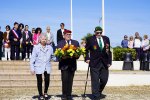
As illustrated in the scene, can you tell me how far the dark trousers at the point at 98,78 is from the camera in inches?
460

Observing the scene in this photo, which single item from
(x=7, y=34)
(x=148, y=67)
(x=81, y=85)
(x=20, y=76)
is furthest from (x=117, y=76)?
(x=7, y=34)

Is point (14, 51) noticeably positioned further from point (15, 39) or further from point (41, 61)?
point (41, 61)

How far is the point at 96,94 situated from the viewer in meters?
11.6

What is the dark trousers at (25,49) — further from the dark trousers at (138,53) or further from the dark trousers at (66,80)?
the dark trousers at (66,80)

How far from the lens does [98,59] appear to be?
1180 cm

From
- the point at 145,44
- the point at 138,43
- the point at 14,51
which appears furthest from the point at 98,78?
the point at 138,43

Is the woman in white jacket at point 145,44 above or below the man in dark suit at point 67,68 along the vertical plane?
above

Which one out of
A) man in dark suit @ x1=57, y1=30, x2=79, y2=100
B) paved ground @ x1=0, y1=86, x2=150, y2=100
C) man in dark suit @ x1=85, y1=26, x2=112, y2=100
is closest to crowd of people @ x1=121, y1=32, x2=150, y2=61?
paved ground @ x1=0, y1=86, x2=150, y2=100

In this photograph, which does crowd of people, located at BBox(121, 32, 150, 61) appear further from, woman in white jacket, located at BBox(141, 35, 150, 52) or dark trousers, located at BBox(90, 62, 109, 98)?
dark trousers, located at BBox(90, 62, 109, 98)

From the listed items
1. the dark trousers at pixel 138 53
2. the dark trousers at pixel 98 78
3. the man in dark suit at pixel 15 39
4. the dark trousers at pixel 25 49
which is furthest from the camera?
the dark trousers at pixel 138 53

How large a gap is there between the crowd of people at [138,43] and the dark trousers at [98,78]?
31.0ft

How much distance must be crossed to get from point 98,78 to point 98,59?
0.54m

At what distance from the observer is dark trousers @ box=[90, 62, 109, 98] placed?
460 inches

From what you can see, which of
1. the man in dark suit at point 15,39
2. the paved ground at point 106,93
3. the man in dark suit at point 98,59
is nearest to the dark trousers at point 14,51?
the man in dark suit at point 15,39
